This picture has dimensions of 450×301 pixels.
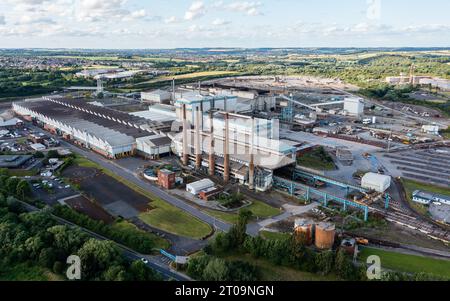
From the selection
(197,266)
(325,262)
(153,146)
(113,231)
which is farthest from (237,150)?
(325,262)

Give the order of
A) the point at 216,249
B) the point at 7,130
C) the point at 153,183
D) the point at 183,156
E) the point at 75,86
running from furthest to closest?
1. the point at 75,86
2. the point at 7,130
3. the point at 183,156
4. the point at 153,183
5. the point at 216,249

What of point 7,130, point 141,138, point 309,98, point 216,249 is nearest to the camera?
point 216,249

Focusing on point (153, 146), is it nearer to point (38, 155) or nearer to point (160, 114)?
point (38, 155)

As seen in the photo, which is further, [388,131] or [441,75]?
[441,75]

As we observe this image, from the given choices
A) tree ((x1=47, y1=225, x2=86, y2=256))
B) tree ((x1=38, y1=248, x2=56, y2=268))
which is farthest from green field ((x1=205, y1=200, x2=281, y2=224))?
tree ((x1=38, y1=248, x2=56, y2=268))

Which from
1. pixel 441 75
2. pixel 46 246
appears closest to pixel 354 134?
pixel 46 246

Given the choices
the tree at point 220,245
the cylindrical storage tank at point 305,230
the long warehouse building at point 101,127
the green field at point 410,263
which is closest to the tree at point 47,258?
A: the tree at point 220,245

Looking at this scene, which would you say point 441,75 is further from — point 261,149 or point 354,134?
point 261,149
